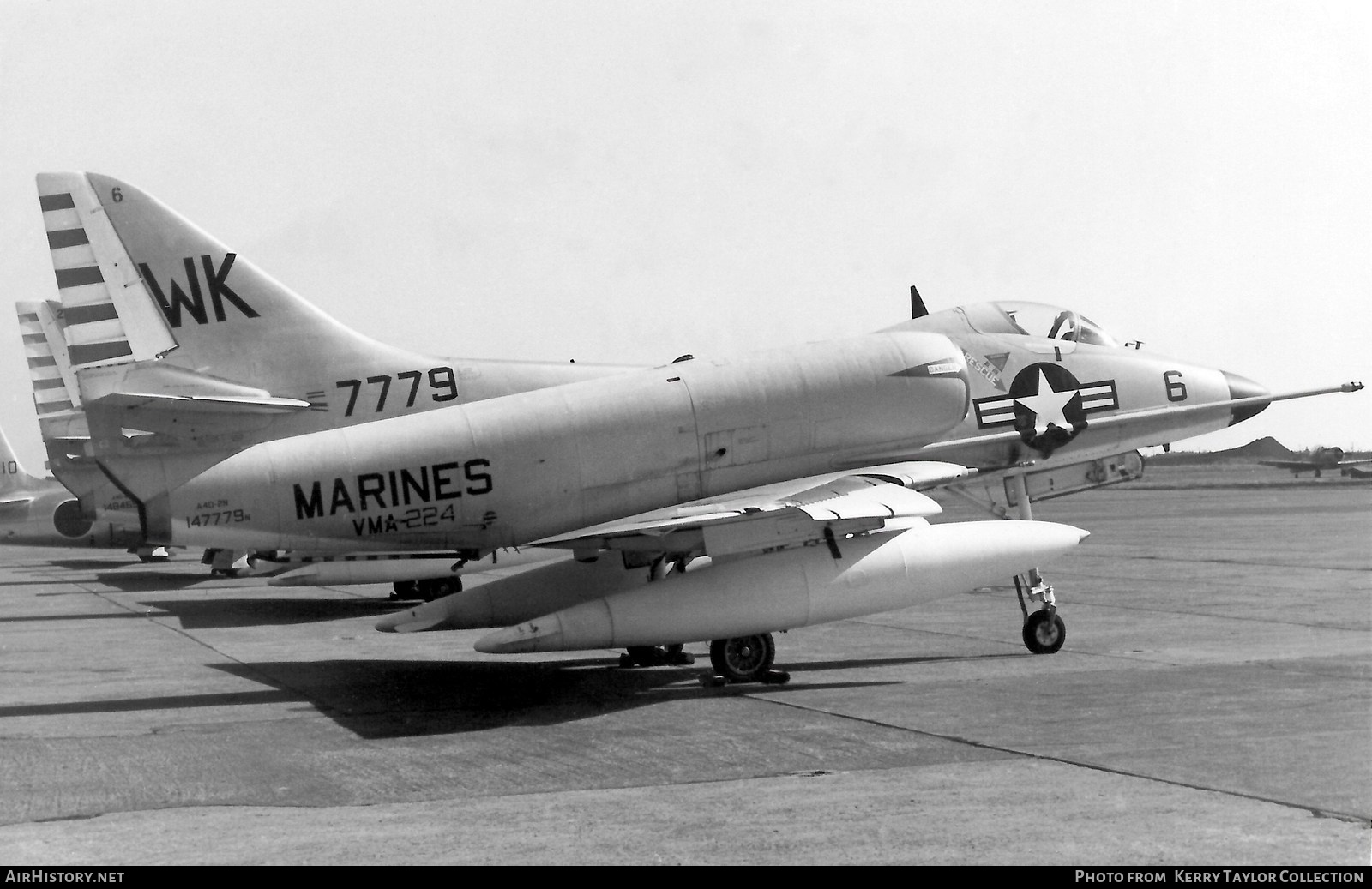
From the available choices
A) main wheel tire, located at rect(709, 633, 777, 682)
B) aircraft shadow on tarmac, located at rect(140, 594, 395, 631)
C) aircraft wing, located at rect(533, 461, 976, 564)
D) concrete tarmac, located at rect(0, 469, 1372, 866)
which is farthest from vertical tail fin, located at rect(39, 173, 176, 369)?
aircraft shadow on tarmac, located at rect(140, 594, 395, 631)

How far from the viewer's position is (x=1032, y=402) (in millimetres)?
15094

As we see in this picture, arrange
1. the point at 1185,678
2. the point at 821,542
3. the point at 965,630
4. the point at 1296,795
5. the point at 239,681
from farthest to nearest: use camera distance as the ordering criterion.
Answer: the point at 965,630 < the point at 239,681 < the point at 821,542 < the point at 1185,678 < the point at 1296,795

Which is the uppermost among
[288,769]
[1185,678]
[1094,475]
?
[1094,475]

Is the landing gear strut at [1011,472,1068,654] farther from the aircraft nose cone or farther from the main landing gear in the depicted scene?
the main landing gear

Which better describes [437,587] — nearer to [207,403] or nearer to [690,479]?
[207,403]

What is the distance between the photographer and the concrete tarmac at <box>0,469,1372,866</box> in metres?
7.07

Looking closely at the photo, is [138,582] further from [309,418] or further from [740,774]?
[740,774]

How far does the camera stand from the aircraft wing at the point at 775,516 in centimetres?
1262

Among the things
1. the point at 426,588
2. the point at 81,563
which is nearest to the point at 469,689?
the point at 426,588

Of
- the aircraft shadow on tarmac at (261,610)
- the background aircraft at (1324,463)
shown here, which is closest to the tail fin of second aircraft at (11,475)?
the aircraft shadow on tarmac at (261,610)

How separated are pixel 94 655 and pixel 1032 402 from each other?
11.9 metres

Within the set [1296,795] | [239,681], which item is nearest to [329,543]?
[239,681]

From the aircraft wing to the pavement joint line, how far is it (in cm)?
172

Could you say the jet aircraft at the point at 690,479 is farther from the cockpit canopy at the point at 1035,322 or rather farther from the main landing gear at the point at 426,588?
the main landing gear at the point at 426,588
